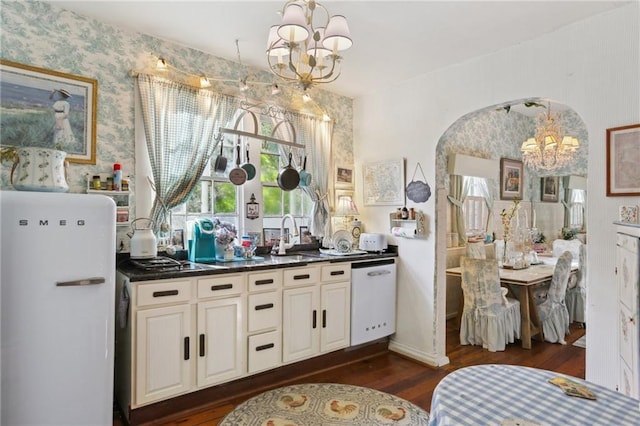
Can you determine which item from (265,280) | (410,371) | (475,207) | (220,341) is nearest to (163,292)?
(220,341)

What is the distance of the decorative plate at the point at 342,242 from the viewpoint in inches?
135

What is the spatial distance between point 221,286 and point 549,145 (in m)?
4.12

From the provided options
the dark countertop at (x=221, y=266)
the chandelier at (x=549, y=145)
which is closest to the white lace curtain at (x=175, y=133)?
the dark countertop at (x=221, y=266)

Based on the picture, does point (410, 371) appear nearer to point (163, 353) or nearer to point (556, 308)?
point (556, 308)

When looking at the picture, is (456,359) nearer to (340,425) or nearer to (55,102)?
(340,425)

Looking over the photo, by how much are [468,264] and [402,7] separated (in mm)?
2490

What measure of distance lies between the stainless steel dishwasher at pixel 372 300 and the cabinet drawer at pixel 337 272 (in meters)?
0.07

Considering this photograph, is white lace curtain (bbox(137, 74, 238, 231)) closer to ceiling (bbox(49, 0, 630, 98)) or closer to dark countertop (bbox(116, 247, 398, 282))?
ceiling (bbox(49, 0, 630, 98))

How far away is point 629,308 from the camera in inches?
60.3

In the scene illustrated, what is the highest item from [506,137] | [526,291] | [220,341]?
[506,137]

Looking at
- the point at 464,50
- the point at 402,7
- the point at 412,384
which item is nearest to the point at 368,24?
the point at 402,7

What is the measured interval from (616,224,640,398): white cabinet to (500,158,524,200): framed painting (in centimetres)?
376

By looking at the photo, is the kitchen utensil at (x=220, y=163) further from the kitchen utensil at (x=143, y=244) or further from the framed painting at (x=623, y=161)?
the framed painting at (x=623, y=161)

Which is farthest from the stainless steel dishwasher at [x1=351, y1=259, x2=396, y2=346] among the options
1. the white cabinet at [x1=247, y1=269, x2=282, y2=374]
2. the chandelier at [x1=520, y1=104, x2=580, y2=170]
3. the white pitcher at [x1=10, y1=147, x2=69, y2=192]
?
the chandelier at [x1=520, y1=104, x2=580, y2=170]
